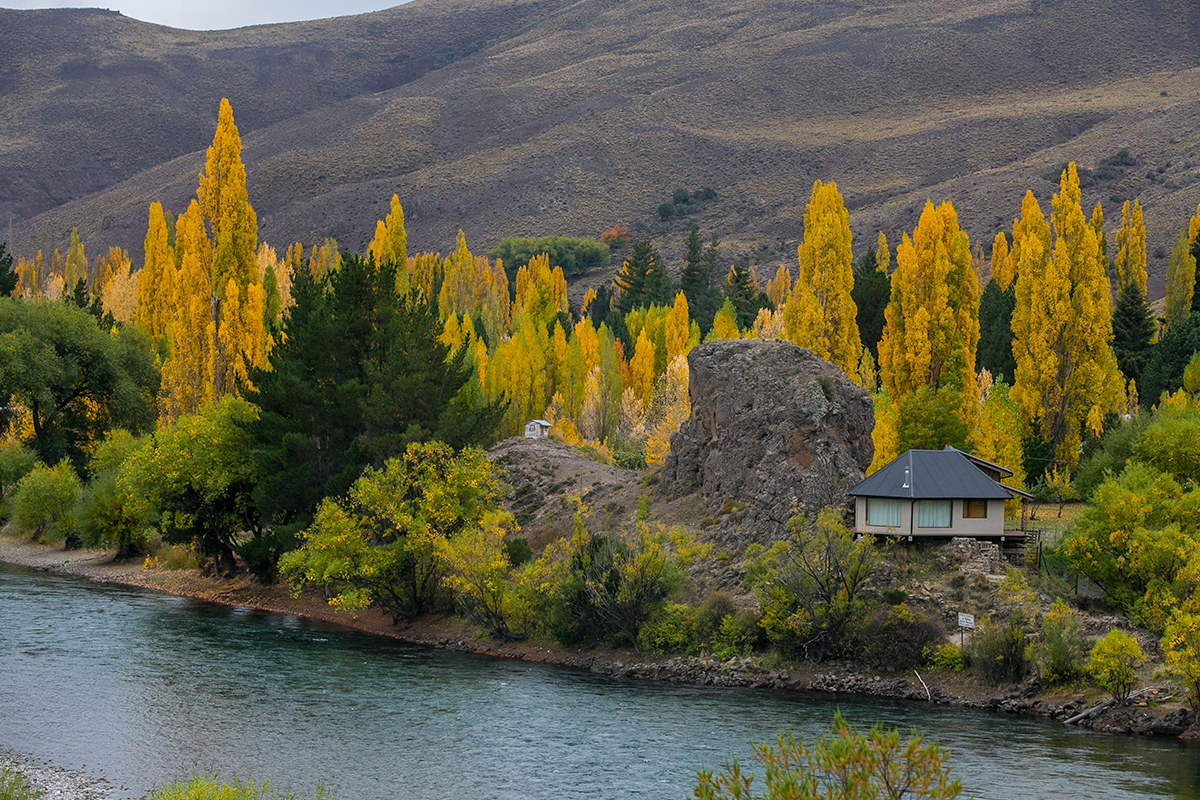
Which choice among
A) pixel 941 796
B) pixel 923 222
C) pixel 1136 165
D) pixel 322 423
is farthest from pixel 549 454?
pixel 1136 165

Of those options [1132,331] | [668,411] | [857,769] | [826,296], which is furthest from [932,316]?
[857,769]

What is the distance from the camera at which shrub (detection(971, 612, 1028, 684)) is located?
1253 inches

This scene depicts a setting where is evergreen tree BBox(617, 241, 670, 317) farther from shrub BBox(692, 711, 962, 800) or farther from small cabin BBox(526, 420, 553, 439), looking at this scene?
shrub BBox(692, 711, 962, 800)

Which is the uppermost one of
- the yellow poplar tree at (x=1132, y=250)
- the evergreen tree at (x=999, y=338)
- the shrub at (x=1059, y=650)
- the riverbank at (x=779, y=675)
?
the yellow poplar tree at (x=1132, y=250)

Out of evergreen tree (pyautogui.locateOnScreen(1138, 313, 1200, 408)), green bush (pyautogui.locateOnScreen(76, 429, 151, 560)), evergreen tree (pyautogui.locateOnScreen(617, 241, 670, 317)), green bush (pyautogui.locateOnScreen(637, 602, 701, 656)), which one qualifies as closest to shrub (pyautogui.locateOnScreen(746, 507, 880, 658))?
green bush (pyautogui.locateOnScreen(637, 602, 701, 656))

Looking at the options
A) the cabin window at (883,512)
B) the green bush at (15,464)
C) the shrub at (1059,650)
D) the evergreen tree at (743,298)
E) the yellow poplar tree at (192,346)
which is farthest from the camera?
the evergreen tree at (743,298)

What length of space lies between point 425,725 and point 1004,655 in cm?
1571

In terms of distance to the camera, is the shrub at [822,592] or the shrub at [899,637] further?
the shrub at [822,592]

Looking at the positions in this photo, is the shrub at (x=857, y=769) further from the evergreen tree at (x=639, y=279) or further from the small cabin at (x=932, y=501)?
the evergreen tree at (x=639, y=279)

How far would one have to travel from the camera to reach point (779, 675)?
1332 inches

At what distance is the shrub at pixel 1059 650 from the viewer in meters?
31.1

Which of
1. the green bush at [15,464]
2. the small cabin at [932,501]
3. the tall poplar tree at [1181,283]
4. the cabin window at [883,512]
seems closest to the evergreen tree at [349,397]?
the cabin window at [883,512]

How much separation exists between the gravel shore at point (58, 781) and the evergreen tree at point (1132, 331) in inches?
2515

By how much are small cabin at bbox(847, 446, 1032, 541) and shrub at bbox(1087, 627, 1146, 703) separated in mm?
6199
